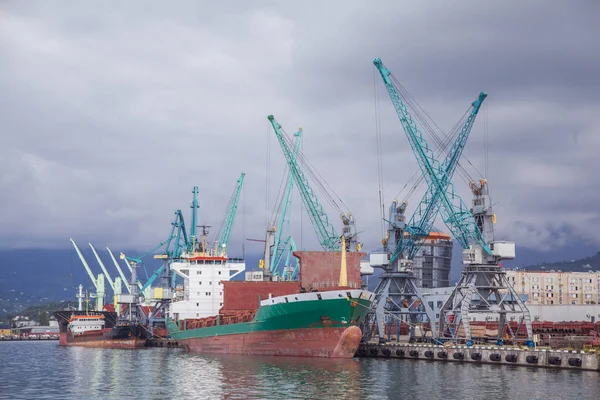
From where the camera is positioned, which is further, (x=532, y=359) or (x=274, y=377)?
(x=532, y=359)

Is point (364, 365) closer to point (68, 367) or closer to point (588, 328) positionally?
point (68, 367)

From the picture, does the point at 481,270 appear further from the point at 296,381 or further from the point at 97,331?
the point at 97,331

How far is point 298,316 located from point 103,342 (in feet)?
181

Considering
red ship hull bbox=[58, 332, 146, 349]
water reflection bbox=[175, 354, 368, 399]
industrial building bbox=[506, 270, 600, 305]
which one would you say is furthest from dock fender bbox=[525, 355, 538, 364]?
industrial building bbox=[506, 270, 600, 305]

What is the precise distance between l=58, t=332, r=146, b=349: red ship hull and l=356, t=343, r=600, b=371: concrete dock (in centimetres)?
4396

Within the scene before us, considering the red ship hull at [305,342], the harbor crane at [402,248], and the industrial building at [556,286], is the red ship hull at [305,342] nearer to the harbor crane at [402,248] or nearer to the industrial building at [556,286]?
the harbor crane at [402,248]

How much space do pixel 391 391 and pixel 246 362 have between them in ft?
70.2

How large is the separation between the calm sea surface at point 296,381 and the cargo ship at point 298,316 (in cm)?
185

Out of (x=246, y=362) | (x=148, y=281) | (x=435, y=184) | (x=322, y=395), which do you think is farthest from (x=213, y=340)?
(x=148, y=281)

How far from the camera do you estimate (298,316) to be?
65062mm

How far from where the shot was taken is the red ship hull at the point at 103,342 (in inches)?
4181

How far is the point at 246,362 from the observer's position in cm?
6438

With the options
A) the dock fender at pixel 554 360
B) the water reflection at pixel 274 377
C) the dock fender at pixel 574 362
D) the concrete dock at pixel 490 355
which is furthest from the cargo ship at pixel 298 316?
the dock fender at pixel 574 362

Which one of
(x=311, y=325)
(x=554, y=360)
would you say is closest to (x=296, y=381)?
(x=311, y=325)
